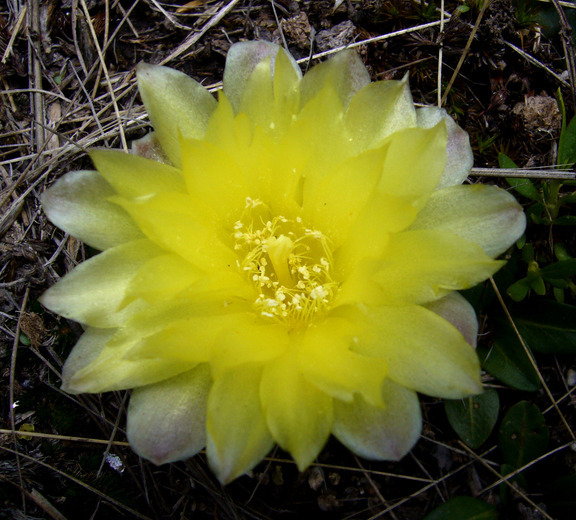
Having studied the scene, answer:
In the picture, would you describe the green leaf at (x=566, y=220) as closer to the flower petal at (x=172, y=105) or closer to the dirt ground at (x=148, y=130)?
the dirt ground at (x=148, y=130)

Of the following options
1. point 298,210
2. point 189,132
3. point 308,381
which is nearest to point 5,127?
point 189,132

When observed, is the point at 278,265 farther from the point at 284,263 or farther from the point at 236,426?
the point at 236,426

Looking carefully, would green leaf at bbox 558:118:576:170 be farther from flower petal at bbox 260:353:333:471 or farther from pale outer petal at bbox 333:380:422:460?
flower petal at bbox 260:353:333:471

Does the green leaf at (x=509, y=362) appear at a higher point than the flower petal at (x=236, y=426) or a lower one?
lower

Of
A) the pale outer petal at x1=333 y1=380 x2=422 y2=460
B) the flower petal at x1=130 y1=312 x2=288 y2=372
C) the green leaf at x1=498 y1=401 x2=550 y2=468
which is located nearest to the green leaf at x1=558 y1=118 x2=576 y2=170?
the green leaf at x1=498 y1=401 x2=550 y2=468

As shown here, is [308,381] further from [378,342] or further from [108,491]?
[108,491]

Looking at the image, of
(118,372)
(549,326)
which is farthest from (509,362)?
(118,372)

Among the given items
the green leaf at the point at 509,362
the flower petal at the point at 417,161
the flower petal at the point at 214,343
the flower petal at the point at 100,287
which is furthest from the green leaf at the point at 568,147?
→ the flower petal at the point at 100,287
